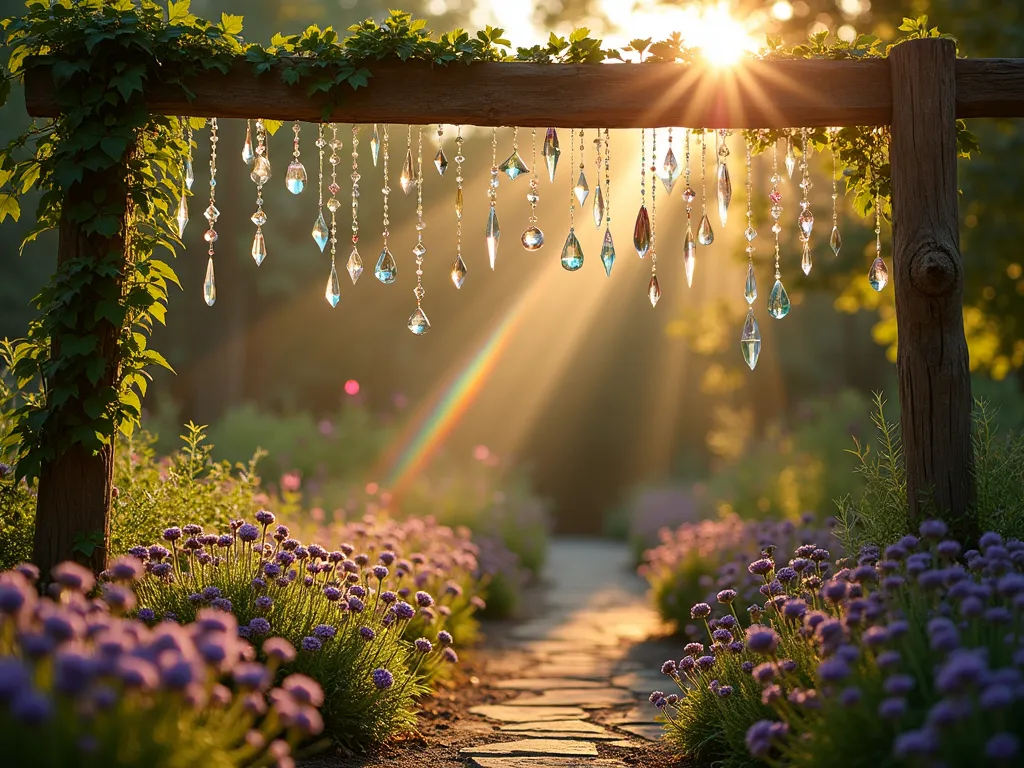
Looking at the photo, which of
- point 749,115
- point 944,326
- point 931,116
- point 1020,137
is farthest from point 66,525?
point 1020,137

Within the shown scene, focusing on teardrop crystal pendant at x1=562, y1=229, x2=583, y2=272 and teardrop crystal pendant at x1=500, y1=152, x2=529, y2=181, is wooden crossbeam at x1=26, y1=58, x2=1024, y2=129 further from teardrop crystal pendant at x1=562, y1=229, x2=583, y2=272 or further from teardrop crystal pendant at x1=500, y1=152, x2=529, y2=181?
teardrop crystal pendant at x1=562, y1=229, x2=583, y2=272

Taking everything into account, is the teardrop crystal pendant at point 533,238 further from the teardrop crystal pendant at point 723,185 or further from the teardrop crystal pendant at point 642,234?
the teardrop crystal pendant at point 723,185

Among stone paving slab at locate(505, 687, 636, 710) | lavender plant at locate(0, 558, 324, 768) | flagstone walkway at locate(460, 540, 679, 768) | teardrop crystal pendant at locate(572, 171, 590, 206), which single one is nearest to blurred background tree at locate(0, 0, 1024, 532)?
flagstone walkway at locate(460, 540, 679, 768)

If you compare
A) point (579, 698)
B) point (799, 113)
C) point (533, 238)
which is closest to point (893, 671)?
point (533, 238)

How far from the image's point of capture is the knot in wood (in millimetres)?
3943

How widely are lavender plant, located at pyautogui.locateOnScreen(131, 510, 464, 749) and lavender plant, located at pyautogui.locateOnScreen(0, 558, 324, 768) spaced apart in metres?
1.36

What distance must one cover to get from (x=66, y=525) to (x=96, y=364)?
0.67 meters

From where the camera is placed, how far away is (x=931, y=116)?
13.3 ft

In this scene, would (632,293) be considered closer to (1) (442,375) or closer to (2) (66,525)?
(1) (442,375)

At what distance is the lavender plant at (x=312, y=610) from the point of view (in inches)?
148

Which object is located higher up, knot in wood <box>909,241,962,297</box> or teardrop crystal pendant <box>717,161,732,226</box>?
teardrop crystal pendant <box>717,161,732,226</box>

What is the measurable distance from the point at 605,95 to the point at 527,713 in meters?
2.92

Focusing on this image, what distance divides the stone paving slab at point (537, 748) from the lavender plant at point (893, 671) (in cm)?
61

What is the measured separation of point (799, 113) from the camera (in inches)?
164
